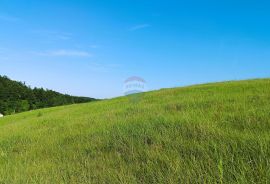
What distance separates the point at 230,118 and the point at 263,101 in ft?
6.15

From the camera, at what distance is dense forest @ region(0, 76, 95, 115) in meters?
72.0

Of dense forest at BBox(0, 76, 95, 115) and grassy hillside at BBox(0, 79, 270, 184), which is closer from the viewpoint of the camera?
grassy hillside at BBox(0, 79, 270, 184)

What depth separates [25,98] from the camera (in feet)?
256

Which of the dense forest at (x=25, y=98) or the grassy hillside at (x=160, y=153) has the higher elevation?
the dense forest at (x=25, y=98)

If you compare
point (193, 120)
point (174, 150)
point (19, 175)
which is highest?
point (193, 120)

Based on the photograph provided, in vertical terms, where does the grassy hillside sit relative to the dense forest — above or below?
below

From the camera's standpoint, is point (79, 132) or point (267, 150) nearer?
point (267, 150)

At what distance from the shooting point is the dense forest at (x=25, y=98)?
72000 millimetres

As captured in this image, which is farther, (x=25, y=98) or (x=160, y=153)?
(x=25, y=98)

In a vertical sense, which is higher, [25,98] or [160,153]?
[25,98]

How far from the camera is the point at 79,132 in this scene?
7859mm

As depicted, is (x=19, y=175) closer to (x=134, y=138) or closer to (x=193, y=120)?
(x=134, y=138)

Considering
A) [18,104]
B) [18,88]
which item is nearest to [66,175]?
[18,104]

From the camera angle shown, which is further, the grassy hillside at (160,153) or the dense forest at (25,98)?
the dense forest at (25,98)
